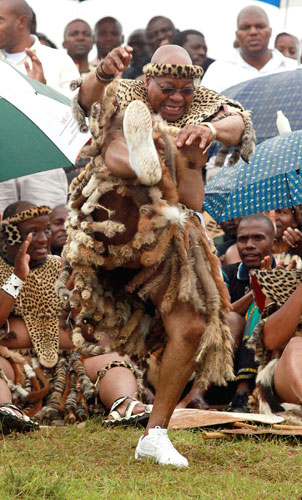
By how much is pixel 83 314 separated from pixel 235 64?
5.25 meters

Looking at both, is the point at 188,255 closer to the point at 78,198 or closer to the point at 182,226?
the point at 182,226

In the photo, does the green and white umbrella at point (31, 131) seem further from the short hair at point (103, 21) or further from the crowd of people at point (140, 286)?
the short hair at point (103, 21)

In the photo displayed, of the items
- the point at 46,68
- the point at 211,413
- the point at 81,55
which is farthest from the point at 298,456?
the point at 81,55

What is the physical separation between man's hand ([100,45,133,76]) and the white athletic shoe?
218mm

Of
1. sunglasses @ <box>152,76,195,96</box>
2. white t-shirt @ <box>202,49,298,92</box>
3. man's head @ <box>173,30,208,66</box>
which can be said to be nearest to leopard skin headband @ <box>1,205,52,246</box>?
sunglasses @ <box>152,76,195,96</box>

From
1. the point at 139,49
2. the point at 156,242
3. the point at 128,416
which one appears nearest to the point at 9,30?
the point at 139,49

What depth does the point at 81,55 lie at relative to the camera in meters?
9.95

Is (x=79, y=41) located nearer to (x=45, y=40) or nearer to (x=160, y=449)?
(x=45, y=40)

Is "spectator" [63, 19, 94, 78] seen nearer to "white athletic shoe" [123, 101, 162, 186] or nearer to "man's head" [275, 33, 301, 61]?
"man's head" [275, 33, 301, 61]

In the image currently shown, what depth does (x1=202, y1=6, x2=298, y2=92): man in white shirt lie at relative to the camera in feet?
29.4

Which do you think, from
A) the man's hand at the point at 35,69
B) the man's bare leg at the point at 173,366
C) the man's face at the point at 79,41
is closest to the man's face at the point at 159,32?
the man's face at the point at 79,41

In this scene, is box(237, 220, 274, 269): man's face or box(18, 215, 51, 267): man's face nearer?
box(18, 215, 51, 267): man's face

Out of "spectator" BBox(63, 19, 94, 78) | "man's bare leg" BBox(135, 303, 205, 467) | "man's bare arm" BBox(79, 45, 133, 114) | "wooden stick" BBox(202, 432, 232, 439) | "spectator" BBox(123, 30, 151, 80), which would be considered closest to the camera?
"man's bare arm" BBox(79, 45, 133, 114)

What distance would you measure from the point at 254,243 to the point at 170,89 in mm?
2361
